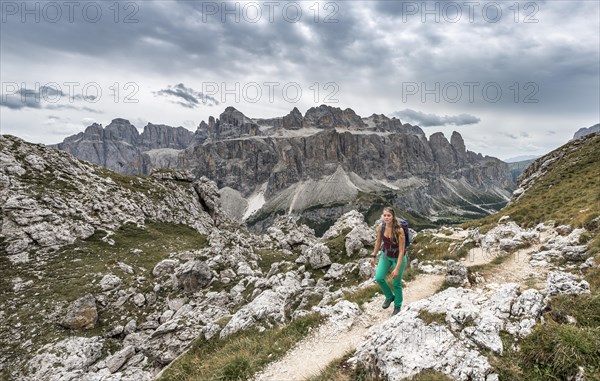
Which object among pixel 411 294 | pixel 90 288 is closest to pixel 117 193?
pixel 90 288

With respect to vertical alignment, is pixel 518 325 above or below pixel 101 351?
above

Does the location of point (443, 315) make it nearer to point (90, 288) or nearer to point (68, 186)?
point (90, 288)

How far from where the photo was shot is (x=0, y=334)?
835 inches

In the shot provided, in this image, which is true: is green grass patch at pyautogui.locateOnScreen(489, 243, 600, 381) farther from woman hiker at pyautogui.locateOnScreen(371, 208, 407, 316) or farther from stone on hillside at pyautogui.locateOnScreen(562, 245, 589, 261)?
stone on hillside at pyautogui.locateOnScreen(562, 245, 589, 261)

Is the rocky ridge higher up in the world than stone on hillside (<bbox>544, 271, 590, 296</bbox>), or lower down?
lower down

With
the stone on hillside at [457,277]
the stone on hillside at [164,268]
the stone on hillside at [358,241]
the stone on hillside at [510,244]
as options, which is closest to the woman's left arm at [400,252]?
the stone on hillside at [457,277]

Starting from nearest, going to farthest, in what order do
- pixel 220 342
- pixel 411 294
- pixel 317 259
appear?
1. pixel 220 342
2. pixel 411 294
3. pixel 317 259

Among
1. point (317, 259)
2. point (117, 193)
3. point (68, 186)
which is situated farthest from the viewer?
point (117, 193)

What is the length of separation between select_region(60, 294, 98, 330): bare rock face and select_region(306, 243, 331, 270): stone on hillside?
802 inches

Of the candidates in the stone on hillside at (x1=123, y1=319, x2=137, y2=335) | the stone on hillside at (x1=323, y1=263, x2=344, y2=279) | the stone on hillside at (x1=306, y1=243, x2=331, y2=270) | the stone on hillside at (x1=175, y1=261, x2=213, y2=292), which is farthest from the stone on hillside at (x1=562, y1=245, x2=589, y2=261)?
the stone on hillside at (x1=123, y1=319, x2=137, y2=335)

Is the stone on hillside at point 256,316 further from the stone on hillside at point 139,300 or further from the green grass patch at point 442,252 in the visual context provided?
the stone on hillside at point 139,300

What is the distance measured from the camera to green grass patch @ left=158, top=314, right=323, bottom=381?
31.4 ft

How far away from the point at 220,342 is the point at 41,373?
14666 millimetres

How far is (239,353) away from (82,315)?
66.7ft
